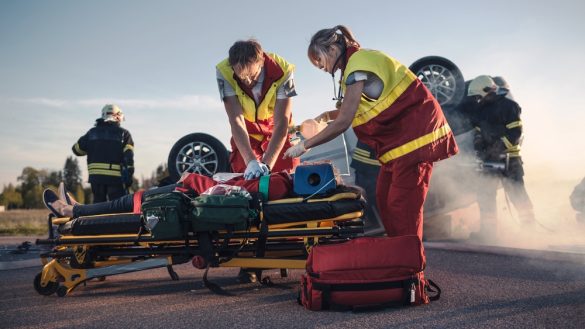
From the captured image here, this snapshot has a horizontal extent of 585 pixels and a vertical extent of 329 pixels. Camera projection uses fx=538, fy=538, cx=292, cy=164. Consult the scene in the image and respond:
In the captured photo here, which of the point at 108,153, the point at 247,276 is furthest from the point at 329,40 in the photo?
the point at 108,153

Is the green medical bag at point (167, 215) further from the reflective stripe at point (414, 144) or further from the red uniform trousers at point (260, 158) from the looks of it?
the reflective stripe at point (414, 144)

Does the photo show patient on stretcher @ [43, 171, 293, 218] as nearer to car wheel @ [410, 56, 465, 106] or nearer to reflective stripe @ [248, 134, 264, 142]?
reflective stripe @ [248, 134, 264, 142]

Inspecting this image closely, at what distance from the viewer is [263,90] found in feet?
13.7

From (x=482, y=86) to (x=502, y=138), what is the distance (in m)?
0.75

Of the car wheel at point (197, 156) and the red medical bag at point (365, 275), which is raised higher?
the car wheel at point (197, 156)

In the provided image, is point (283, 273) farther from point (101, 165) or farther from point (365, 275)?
point (101, 165)

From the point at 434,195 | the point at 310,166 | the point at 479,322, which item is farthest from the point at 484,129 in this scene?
the point at 479,322

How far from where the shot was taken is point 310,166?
3424mm

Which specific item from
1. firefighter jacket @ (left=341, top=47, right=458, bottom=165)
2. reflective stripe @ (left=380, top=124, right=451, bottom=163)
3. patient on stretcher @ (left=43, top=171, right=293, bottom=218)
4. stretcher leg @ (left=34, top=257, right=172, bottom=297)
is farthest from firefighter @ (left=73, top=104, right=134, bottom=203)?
reflective stripe @ (left=380, top=124, right=451, bottom=163)

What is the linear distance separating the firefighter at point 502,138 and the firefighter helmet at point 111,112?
478cm

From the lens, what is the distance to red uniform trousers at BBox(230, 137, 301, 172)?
4.30 meters

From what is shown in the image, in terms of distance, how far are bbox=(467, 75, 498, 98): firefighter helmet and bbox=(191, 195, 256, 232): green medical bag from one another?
501 centimetres

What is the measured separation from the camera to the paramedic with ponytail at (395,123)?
3.33 m

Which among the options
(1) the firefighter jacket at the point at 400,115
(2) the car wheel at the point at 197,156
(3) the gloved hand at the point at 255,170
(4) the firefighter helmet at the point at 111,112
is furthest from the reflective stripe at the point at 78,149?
(1) the firefighter jacket at the point at 400,115
